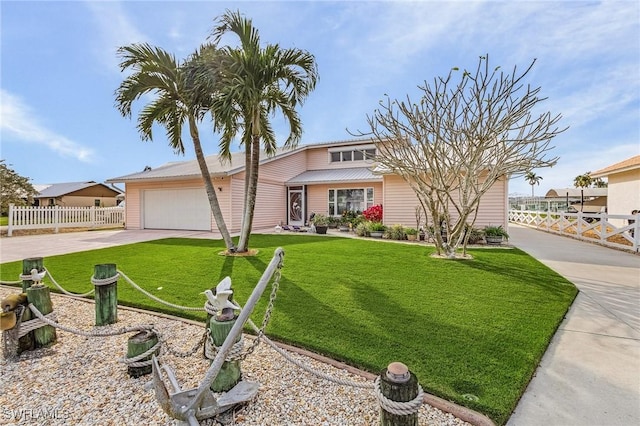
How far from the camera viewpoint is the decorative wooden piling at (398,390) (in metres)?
1.61

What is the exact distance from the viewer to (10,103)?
1016cm

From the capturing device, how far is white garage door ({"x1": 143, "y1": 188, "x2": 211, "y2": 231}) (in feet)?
48.6

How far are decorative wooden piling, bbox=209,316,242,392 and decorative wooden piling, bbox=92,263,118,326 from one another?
2215mm

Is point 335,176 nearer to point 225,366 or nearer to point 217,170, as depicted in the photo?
point 217,170

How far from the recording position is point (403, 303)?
14.2 ft

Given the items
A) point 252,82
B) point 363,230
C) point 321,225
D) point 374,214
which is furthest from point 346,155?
point 252,82

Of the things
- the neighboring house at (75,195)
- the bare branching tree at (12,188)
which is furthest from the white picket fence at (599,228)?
the neighboring house at (75,195)

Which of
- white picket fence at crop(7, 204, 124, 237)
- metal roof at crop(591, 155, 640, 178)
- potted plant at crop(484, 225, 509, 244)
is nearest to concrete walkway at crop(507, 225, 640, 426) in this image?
potted plant at crop(484, 225, 509, 244)

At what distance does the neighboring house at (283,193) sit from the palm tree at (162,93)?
4950 mm

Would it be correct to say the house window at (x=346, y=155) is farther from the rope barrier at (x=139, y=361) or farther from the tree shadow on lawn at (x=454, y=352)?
the rope barrier at (x=139, y=361)

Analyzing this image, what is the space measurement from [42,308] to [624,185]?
2141 cm

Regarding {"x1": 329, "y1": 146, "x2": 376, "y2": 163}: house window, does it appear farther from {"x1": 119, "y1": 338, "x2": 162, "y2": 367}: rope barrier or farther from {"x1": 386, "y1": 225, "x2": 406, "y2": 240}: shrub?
{"x1": 119, "y1": 338, "x2": 162, "y2": 367}: rope barrier

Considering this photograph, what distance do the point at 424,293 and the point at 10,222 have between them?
1837 centimetres

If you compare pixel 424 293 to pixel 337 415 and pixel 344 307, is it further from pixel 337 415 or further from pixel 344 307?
pixel 337 415
